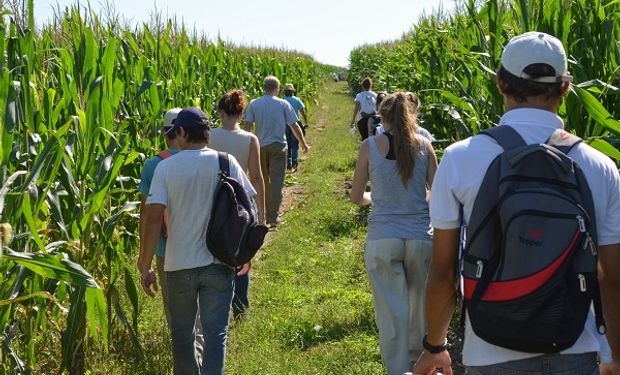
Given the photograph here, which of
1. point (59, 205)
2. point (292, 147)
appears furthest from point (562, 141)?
point (292, 147)

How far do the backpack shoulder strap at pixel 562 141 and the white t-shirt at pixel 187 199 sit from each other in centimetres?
259

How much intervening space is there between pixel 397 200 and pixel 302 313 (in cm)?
237

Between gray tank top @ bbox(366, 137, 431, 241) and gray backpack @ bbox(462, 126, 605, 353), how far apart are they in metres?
2.72

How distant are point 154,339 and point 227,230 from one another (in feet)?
5.99

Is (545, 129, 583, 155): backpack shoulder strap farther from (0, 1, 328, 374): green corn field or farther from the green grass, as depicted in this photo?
the green grass

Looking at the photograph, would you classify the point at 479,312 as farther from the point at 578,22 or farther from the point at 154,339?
the point at 154,339

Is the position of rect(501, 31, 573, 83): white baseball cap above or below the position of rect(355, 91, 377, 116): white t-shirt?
above

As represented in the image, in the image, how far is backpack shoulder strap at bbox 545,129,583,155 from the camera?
8.73 feet

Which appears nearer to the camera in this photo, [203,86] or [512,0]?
[512,0]

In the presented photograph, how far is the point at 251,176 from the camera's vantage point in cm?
716

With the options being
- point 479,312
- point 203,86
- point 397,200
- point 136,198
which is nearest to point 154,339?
point 136,198

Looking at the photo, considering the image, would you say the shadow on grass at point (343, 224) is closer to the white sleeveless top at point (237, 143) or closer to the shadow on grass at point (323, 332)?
the white sleeveless top at point (237, 143)

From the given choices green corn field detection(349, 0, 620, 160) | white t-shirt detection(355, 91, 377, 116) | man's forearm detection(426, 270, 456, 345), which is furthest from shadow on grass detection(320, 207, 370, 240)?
man's forearm detection(426, 270, 456, 345)

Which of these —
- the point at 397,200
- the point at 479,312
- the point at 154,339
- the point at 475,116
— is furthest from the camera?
the point at 154,339
